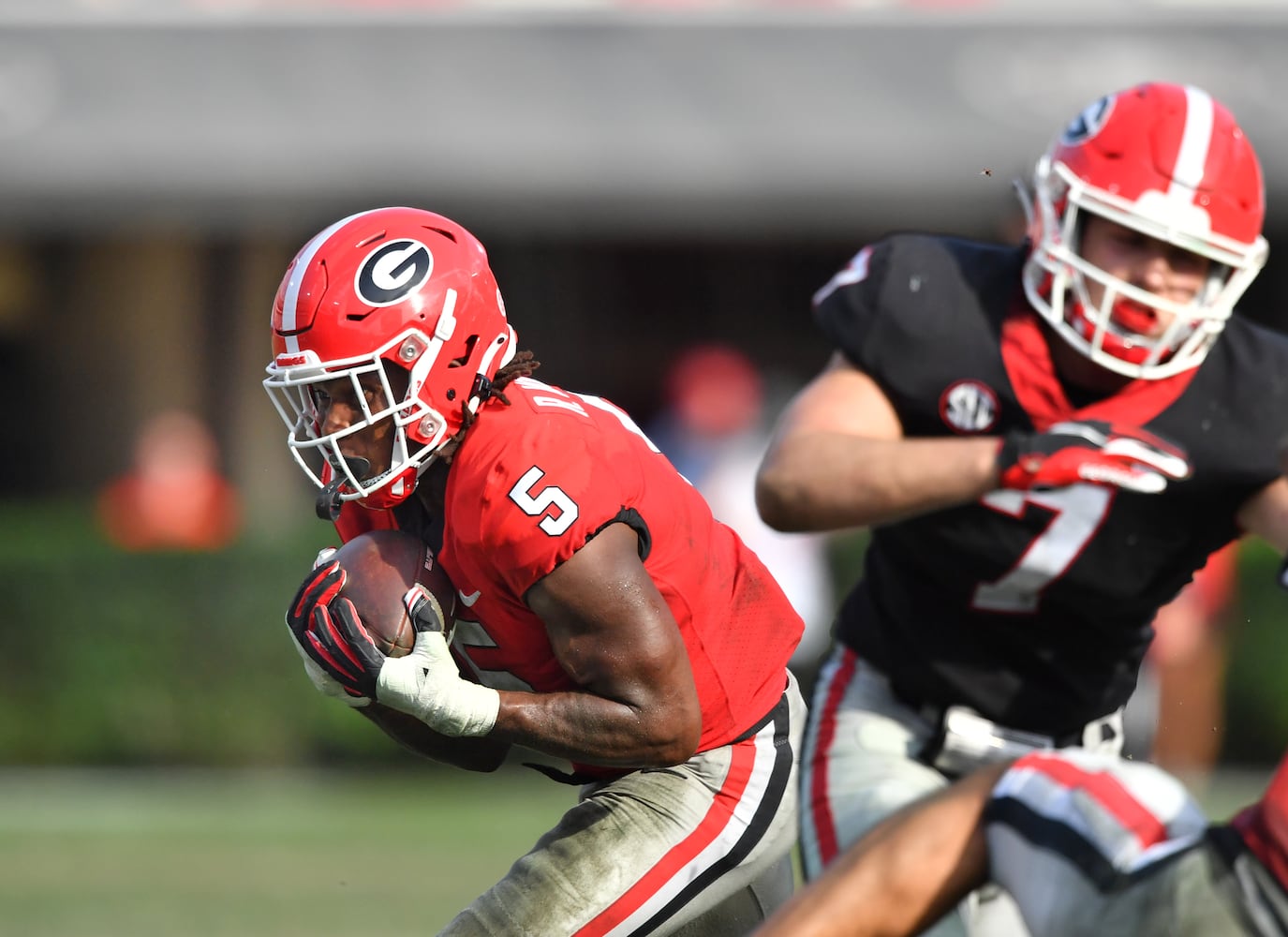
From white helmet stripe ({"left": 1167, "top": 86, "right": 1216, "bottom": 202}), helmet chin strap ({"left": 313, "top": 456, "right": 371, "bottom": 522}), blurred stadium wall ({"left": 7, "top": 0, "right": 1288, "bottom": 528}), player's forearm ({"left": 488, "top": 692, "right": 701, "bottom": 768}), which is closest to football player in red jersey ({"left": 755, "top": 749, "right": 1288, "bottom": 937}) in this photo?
player's forearm ({"left": 488, "top": 692, "right": 701, "bottom": 768})

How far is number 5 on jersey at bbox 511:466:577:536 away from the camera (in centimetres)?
314

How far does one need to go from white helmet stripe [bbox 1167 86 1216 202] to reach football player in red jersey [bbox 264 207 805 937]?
3.71 ft

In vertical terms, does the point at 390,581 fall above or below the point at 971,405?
below

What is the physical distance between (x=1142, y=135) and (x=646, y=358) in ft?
36.2

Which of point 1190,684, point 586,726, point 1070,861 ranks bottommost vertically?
point 1190,684

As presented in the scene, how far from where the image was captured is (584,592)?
3.15m

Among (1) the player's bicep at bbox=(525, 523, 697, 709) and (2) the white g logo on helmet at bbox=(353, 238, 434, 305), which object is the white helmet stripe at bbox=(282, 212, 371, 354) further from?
(1) the player's bicep at bbox=(525, 523, 697, 709)

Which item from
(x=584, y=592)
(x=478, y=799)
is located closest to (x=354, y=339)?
(x=584, y=592)

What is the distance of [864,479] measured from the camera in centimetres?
348

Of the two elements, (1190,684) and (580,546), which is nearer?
(580,546)

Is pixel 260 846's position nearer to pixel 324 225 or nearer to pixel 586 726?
pixel 586 726

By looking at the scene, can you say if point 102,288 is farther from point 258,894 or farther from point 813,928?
point 813,928

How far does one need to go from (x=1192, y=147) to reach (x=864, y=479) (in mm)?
972

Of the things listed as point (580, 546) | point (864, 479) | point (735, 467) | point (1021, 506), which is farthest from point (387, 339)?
point (735, 467)
